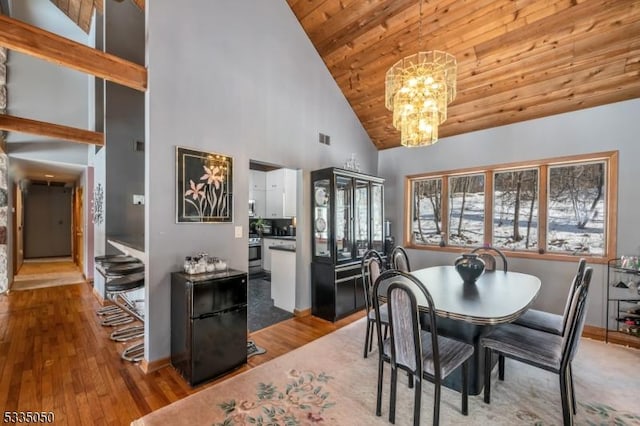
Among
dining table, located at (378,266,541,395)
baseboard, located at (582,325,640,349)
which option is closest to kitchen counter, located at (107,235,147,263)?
dining table, located at (378,266,541,395)

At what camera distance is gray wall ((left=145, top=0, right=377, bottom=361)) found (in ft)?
8.28

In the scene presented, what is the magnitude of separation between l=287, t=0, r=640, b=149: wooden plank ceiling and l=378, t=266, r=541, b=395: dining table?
237 centimetres

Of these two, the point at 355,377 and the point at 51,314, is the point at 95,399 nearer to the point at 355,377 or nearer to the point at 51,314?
the point at 355,377

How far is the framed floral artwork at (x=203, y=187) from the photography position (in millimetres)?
2666

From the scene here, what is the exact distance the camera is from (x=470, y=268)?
2539mm

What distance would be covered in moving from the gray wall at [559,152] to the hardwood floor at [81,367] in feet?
8.36

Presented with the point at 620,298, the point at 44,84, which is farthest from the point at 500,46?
the point at 44,84

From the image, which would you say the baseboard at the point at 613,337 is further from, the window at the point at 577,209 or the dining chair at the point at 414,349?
the dining chair at the point at 414,349

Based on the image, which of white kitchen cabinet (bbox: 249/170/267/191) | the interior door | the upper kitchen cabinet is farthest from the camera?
the interior door

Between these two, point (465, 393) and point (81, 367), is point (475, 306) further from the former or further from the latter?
point (81, 367)

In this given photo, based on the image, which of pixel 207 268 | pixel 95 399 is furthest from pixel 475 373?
pixel 95 399

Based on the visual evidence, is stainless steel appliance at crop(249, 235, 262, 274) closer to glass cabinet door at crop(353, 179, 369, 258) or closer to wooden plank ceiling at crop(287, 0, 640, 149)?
glass cabinet door at crop(353, 179, 369, 258)

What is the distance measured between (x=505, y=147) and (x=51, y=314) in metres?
6.88

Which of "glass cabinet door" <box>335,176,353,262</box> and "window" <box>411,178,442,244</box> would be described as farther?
"window" <box>411,178,442,244</box>
